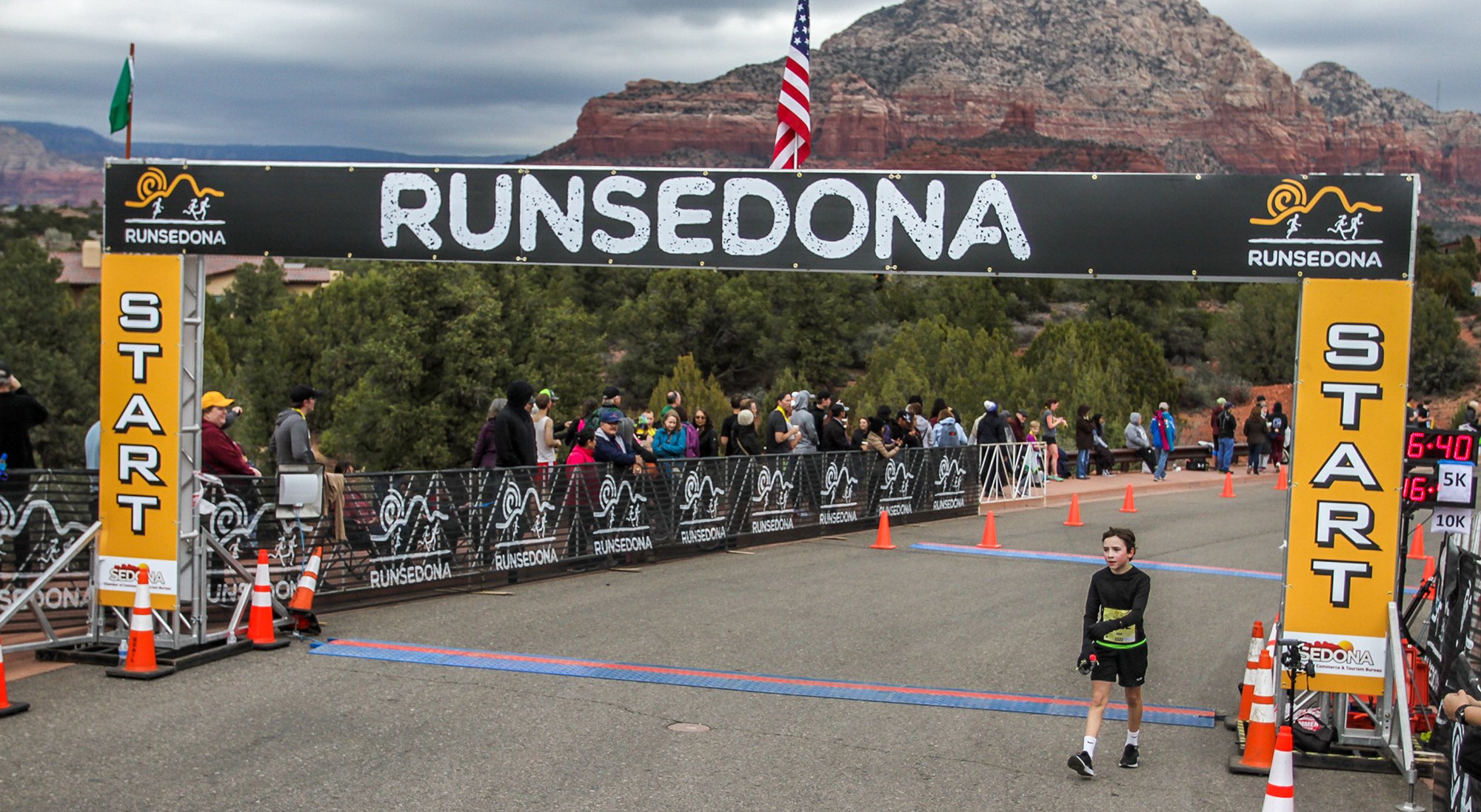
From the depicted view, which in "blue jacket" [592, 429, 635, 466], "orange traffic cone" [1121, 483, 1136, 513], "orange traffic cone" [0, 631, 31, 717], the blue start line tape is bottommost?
"orange traffic cone" [1121, 483, 1136, 513]

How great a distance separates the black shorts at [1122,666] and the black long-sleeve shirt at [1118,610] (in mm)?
37

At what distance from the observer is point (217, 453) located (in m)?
12.1

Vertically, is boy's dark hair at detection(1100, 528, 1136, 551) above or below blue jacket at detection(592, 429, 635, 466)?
above

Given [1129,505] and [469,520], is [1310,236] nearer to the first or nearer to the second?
[469,520]

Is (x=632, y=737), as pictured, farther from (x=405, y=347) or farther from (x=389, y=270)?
(x=389, y=270)

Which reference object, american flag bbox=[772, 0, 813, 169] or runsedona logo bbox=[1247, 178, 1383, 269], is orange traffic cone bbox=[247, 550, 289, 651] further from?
runsedona logo bbox=[1247, 178, 1383, 269]

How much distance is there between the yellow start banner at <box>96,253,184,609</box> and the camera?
1062cm

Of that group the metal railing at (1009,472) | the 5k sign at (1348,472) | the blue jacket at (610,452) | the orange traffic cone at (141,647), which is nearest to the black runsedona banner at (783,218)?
the 5k sign at (1348,472)

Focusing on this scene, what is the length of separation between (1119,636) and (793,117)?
6.58 meters

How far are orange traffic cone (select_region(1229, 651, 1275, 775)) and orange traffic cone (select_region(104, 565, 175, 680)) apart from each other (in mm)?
7699

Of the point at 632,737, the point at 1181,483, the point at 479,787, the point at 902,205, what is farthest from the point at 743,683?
the point at 1181,483

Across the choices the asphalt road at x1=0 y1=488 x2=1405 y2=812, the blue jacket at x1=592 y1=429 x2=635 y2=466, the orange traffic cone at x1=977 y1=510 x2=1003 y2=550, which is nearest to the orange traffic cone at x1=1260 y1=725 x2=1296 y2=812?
the asphalt road at x1=0 y1=488 x2=1405 y2=812

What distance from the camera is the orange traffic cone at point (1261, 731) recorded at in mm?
8125

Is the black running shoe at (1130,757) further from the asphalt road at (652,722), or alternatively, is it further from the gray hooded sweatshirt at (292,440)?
the gray hooded sweatshirt at (292,440)
